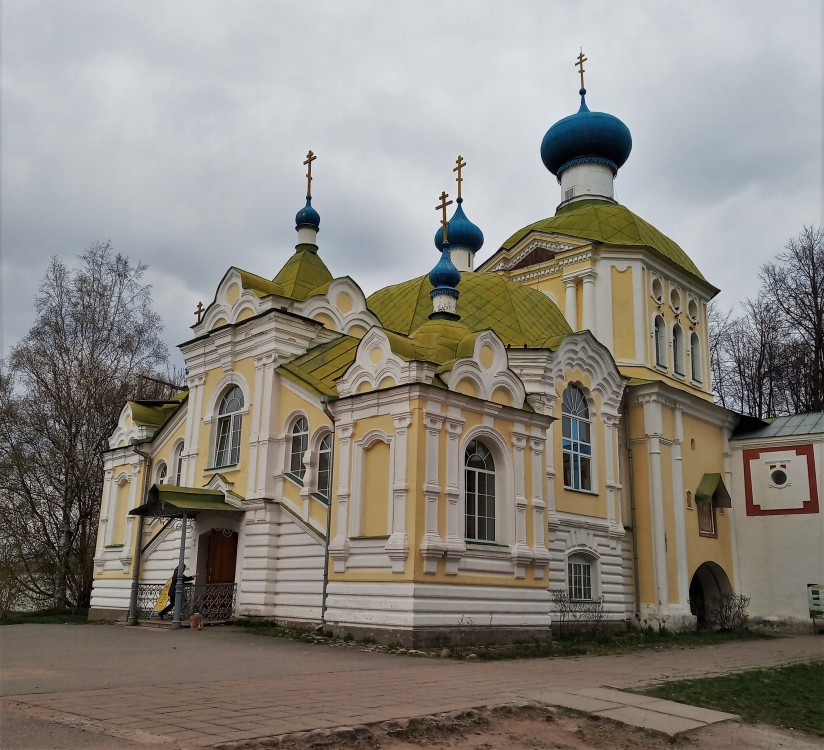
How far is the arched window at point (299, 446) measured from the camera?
14.8m

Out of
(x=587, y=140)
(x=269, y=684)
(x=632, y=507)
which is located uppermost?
(x=587, y=140)

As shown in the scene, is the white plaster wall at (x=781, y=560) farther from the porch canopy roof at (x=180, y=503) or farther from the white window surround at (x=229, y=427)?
the porch canopy roof at (x=180, y=503)

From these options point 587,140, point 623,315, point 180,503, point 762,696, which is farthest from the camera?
point 587,140

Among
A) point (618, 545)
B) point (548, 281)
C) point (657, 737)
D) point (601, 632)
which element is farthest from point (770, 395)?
point (657, 737)

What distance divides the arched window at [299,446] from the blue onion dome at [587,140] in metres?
13.5

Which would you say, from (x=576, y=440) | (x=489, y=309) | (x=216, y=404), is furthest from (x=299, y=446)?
(x=576, y=440)

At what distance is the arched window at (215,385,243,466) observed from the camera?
15961 millimetres

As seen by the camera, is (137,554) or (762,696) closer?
(762,696)

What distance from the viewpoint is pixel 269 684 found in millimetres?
7289

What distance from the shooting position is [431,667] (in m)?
9.49

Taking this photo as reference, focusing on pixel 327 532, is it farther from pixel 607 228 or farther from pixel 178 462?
pixel 607 228

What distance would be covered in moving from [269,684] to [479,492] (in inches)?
244

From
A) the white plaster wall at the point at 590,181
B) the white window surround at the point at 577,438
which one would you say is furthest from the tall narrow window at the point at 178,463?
the white plaster wall at the point at 590,181

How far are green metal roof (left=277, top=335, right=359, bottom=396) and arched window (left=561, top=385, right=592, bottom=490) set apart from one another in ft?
15.1
